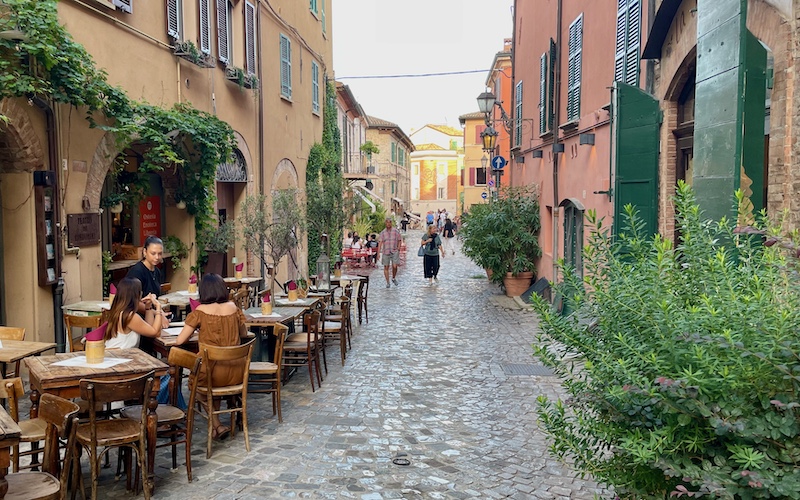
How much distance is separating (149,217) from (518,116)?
1213 cm

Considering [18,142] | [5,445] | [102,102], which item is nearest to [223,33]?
[102,102]

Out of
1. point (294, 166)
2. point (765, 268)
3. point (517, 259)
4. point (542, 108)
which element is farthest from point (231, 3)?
point (765, 268)

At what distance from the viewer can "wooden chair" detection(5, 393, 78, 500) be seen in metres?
3.50

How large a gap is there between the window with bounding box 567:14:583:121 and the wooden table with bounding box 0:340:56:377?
958 centimetres

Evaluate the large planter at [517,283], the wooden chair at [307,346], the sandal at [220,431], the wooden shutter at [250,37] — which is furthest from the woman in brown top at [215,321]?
the large planter at [517,283]

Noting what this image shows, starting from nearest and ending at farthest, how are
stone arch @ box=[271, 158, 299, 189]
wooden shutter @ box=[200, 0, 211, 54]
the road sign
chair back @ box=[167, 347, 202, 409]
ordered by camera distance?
chair back @ box=[167, 347, 202, 409], wooden shutter @ box=[200, 0, 211, 54], stone arch @ box=[271, 158, 299, 189], the road sign

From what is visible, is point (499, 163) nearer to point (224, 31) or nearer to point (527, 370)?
point (224, 31)

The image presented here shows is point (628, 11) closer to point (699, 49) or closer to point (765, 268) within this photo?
point (699, 49)

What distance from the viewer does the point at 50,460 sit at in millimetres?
3934

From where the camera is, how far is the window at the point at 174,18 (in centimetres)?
1023

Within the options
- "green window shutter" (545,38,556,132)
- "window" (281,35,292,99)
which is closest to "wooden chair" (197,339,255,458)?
"green window shutter" (545,38,556,132)

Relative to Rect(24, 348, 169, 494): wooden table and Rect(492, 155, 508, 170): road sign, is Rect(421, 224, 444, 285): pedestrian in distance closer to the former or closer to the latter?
Rect(492, 155, 508, 170): road sign

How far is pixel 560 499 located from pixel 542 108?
11810mm

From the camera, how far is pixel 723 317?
103 inches
